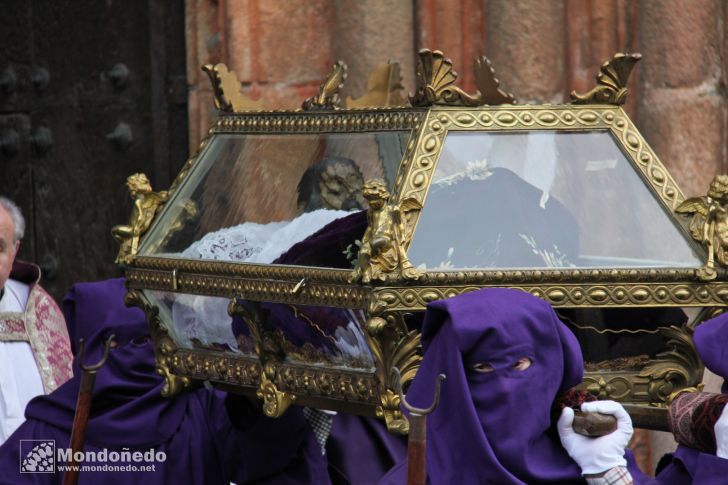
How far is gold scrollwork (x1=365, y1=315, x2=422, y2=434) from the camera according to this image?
13.4 feet

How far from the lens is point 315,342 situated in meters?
4.51

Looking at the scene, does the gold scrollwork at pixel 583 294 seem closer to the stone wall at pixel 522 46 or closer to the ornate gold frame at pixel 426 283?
the ornate gold frame at pixel 426 283

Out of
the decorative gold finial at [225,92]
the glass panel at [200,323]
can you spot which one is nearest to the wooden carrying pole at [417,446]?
the glass panel at [200,323]

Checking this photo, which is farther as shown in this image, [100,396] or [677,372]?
[100,396]

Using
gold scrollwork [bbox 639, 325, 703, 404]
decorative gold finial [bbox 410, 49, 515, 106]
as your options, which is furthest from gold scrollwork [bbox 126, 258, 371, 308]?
gold scrollwork [bbox 639, 325, 703, 404]

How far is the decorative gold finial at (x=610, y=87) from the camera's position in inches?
174

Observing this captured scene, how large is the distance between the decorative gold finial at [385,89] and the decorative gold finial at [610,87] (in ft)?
4.07

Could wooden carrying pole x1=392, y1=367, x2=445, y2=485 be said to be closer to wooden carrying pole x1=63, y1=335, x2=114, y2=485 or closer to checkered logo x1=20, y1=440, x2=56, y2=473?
wooden carrying pole x1=63, y1=335, x2=114, y2=485

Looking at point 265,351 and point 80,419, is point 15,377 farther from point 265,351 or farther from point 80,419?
point 265,351

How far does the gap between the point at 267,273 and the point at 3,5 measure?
14.4 feet

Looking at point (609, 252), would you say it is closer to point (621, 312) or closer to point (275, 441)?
point (621, 312)

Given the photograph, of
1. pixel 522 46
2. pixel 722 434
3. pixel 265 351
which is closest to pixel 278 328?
pixel 265 351

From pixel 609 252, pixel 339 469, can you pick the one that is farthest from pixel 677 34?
pixel 609 252

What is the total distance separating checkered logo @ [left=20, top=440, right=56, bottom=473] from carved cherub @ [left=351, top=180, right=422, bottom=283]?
1.93 m
